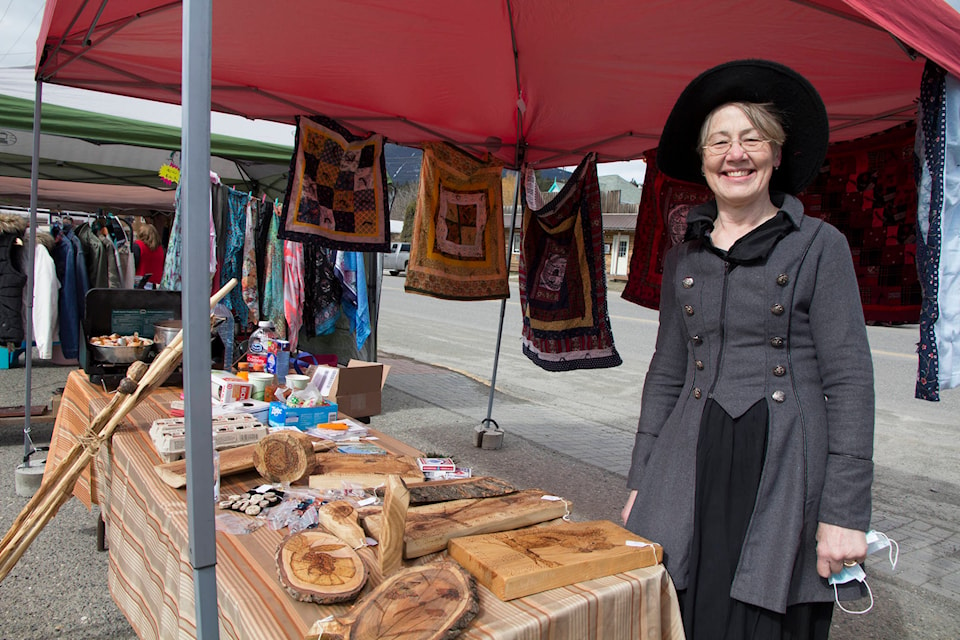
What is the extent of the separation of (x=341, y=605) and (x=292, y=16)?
2670 mm

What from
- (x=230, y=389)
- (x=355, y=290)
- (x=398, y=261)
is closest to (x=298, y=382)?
(x=230, y=389)

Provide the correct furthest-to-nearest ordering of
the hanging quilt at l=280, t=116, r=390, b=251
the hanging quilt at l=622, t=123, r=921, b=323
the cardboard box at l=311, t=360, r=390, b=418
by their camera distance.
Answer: the cardboard box at l=311, t=360, r=390, b=418 < the hanging quilt at l=280, t=116, r=390, b=251 < the hanging quilt at l=622, t=123, r=921, b=323

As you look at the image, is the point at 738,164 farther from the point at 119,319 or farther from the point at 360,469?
the point at 119,319

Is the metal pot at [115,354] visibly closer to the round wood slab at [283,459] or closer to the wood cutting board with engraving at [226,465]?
the wood cutting board with engraving at [226,465]

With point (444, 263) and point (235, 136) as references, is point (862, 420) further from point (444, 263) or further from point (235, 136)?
point (235, 136)

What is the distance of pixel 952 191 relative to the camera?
1823mm

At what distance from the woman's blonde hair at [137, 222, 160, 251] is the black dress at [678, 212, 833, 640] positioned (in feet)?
25.7

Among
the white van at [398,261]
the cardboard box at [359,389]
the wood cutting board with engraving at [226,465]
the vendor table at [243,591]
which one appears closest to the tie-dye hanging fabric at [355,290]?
the cardboard box at [359,389]

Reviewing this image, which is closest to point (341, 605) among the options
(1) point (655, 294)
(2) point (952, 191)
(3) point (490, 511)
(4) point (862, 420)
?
(3) point (490, 511)

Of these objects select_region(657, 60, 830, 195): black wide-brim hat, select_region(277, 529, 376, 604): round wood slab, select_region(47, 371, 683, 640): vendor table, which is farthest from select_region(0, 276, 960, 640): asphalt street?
select_region(657, 60, 830, 195): black wide-brim hat

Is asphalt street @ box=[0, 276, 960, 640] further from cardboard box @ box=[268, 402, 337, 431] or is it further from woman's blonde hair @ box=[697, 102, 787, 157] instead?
woman's blonde hair @ box=[697, 102, 787, 157]

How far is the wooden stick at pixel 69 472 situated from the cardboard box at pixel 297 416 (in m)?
0.54

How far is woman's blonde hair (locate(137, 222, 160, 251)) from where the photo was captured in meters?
7.76

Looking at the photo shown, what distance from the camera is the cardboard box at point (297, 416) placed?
2.55 meters
